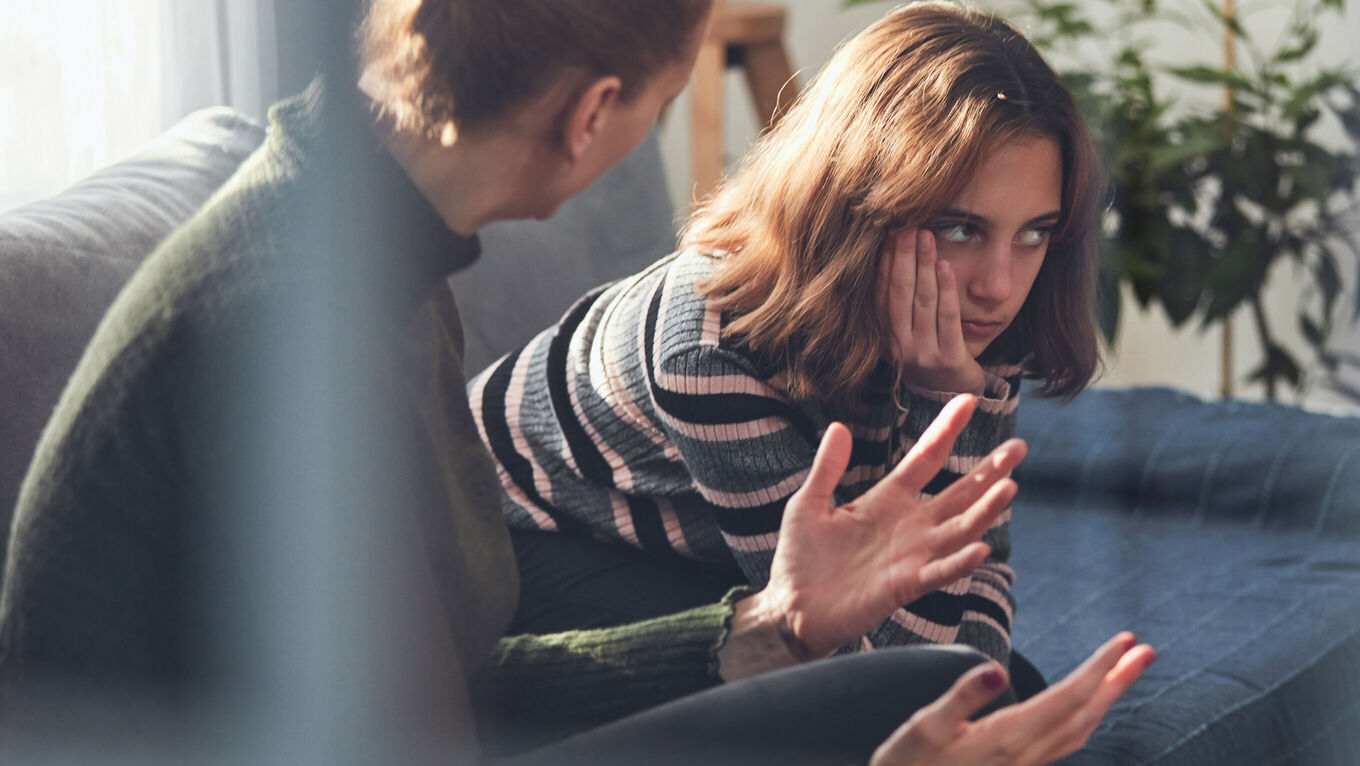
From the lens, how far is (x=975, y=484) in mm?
695

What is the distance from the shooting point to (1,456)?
2.32ft

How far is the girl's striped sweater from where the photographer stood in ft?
2.61

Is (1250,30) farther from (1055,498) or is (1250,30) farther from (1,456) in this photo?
(1,456)

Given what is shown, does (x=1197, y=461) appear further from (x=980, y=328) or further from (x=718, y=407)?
(x=718, y=407)

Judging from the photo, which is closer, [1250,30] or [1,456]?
[1,456]

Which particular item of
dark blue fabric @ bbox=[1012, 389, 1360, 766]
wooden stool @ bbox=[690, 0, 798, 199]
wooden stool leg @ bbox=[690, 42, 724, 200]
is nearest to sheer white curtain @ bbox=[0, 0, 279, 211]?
dark blue fabric @ bbox=[1012, 389, 1360, 766]

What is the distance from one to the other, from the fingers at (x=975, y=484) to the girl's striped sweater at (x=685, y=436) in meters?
0.12

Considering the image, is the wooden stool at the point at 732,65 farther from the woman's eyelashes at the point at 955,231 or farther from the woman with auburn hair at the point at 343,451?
the woman with auburn hair at the point at 343,451

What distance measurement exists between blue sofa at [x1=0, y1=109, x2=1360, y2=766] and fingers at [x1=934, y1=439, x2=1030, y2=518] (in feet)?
1.22

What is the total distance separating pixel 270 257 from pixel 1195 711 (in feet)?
2.72

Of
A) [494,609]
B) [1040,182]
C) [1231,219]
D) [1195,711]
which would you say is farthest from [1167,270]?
[494,609]

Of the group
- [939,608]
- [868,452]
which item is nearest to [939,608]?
[939,608]

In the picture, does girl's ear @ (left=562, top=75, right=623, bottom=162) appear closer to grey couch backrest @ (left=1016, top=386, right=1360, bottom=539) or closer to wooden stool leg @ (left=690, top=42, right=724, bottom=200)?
grey couch backrest @ (left=1016, top=386, right=1360, bottom=539)

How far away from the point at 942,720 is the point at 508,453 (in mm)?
433
